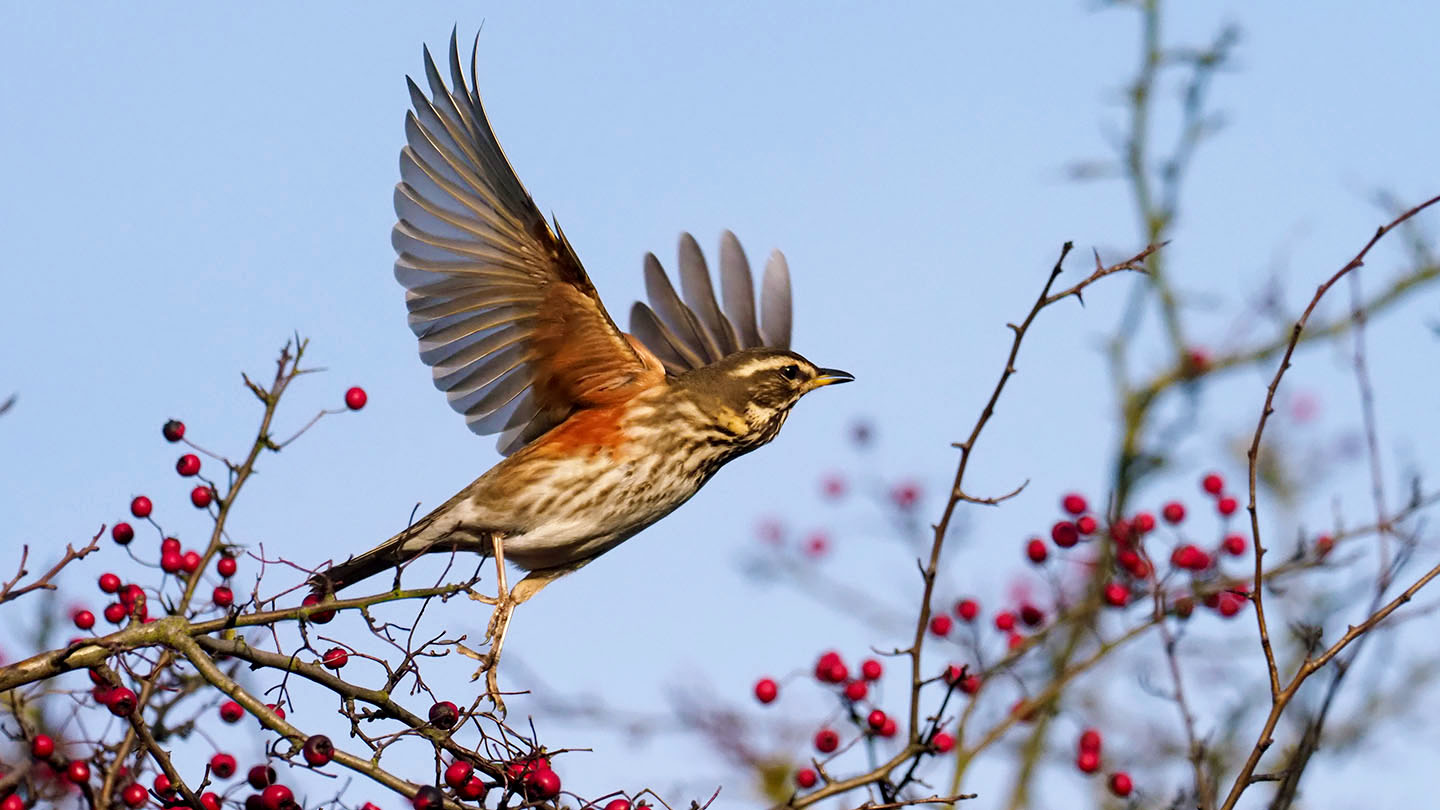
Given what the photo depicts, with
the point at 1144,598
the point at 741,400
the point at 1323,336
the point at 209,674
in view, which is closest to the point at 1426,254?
the point at 1323,336

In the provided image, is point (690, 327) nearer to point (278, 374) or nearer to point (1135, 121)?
→ point (1135, 121)

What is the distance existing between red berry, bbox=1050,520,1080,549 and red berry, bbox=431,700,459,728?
2442mm

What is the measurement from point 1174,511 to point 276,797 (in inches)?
141

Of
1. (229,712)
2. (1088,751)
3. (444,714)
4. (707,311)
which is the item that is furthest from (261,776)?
(707,311)

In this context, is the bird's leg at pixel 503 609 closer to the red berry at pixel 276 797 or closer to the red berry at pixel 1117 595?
the red berry at pixel 276 797

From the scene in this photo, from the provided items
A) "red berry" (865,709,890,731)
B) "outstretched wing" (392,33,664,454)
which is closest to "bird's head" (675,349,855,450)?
"outstretched wing" (392,33,664,454)

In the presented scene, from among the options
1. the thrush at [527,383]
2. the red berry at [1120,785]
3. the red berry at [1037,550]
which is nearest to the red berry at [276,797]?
the thrush at [527,383]

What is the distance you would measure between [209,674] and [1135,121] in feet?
15.6

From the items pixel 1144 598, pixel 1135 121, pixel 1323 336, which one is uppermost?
pixel 1135 121

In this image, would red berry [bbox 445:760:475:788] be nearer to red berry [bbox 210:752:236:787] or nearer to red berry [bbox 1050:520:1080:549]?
red berry [bbox 210:752:236:787]

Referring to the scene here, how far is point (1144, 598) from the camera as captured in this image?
15.3 feet

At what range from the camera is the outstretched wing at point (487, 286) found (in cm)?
486

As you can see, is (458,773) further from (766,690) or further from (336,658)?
(766,690)

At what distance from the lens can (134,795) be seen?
9.75 feet
